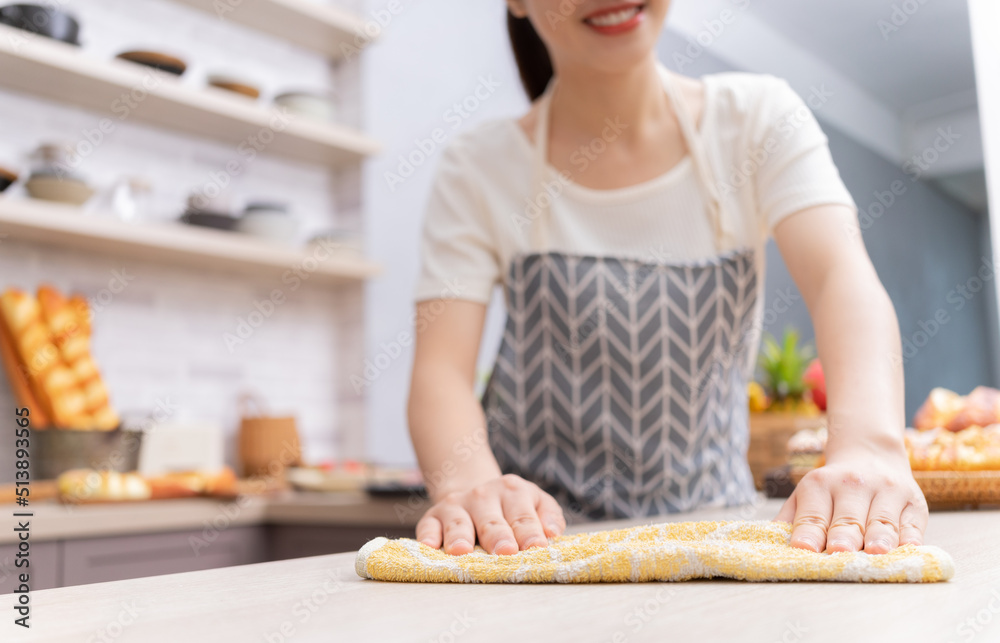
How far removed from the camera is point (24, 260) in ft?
7.23

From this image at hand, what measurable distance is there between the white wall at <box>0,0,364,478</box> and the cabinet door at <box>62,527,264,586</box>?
62 centimetres

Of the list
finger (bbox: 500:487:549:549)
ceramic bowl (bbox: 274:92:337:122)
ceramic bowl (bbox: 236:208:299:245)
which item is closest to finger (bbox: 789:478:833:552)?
finger (bbox: 500:487:549:549)

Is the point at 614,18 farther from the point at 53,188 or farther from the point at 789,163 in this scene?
the point at 53,188

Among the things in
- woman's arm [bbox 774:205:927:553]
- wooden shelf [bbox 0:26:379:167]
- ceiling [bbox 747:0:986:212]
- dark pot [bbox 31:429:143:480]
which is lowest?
dark pot [bbox 31:429:143:480]

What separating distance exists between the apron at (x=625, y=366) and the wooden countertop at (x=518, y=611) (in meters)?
0.59

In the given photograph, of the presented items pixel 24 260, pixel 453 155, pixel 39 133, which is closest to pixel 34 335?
pixel 24 260

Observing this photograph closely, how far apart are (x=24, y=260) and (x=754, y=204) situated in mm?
1914

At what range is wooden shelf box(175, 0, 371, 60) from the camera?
2.64 meters

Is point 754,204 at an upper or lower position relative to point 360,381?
upper

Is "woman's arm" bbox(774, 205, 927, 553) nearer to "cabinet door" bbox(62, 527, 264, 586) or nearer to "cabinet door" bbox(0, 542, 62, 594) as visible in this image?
"cabinet door" bbox(62, 527, 264, 586)

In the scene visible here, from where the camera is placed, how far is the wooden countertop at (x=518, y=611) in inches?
14.2

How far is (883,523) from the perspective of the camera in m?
0.57

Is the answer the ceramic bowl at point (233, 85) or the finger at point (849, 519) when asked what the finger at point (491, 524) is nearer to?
the finger at point (849, 519)

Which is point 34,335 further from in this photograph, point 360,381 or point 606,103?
point 606,103
